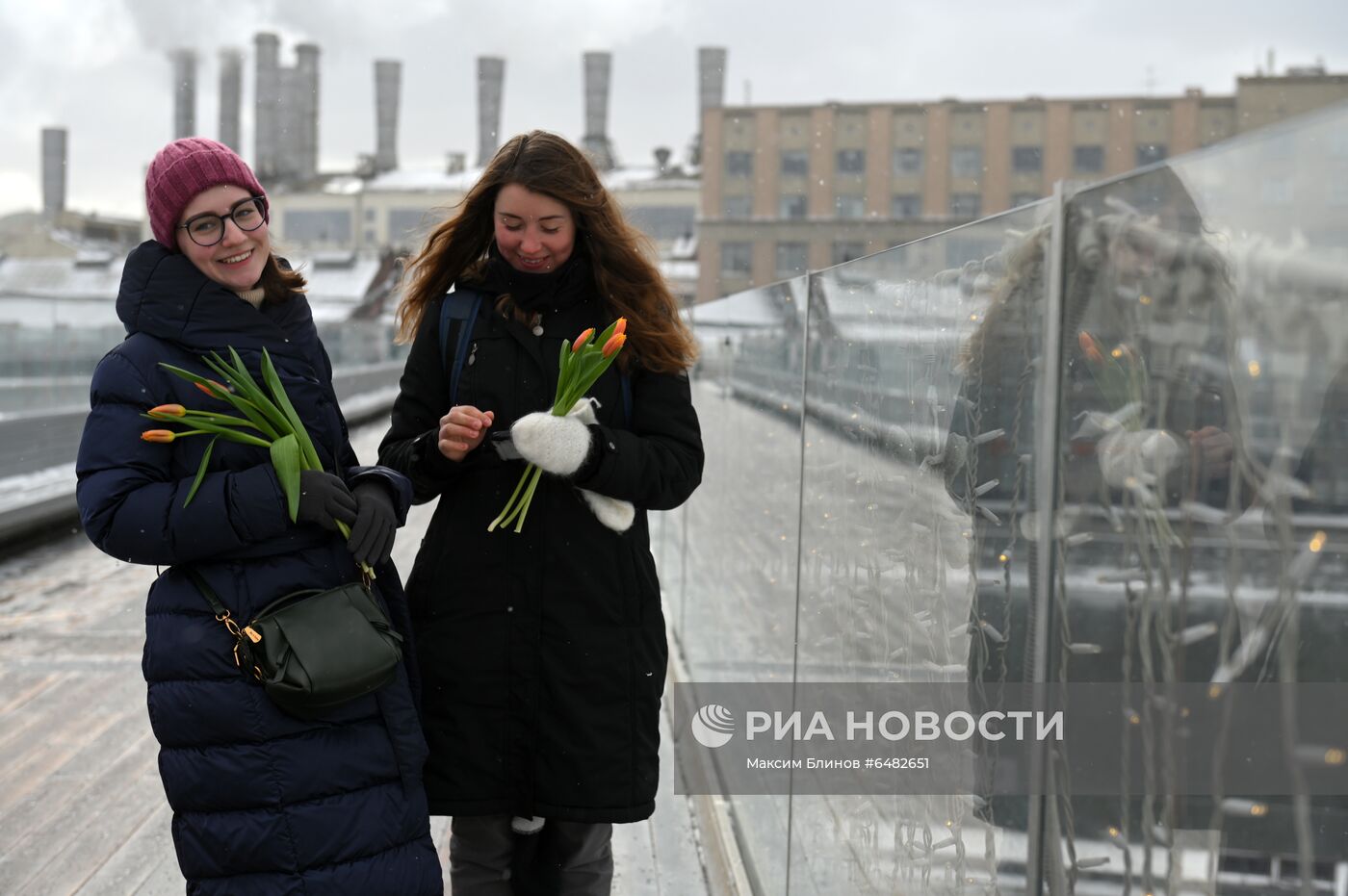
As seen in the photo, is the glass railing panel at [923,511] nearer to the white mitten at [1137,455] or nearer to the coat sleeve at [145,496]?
the white mitten at [1137,455]

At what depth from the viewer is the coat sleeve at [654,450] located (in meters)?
2.12

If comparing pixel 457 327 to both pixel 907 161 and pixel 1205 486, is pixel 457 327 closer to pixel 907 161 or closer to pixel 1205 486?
pixel 1205 486

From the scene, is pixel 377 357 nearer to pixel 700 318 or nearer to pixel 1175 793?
pixel 700 318

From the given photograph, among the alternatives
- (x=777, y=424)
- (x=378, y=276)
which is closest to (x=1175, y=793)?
(x=777, y=424)

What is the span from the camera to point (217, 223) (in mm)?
2004

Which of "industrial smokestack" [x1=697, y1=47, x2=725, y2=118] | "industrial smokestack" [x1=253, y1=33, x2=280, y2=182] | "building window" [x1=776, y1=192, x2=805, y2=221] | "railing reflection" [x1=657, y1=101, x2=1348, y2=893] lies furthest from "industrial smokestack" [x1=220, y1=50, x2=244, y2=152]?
"railing reflection" [x1=657, y1=101, x2=1348, y2=893]

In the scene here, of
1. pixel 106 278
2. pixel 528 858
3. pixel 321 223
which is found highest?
pixel 321 223

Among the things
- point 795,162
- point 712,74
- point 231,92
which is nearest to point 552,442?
point 795,162

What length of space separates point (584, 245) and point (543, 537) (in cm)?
49

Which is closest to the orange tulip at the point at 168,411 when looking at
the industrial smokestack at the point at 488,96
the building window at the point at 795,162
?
the building window at the point at 795,162

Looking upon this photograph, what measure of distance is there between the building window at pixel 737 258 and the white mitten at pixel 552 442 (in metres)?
73.2

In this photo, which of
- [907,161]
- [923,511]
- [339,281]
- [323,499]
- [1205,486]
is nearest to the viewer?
[1205,486]

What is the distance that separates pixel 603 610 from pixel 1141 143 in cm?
7963

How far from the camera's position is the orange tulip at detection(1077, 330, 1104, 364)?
1.18m
